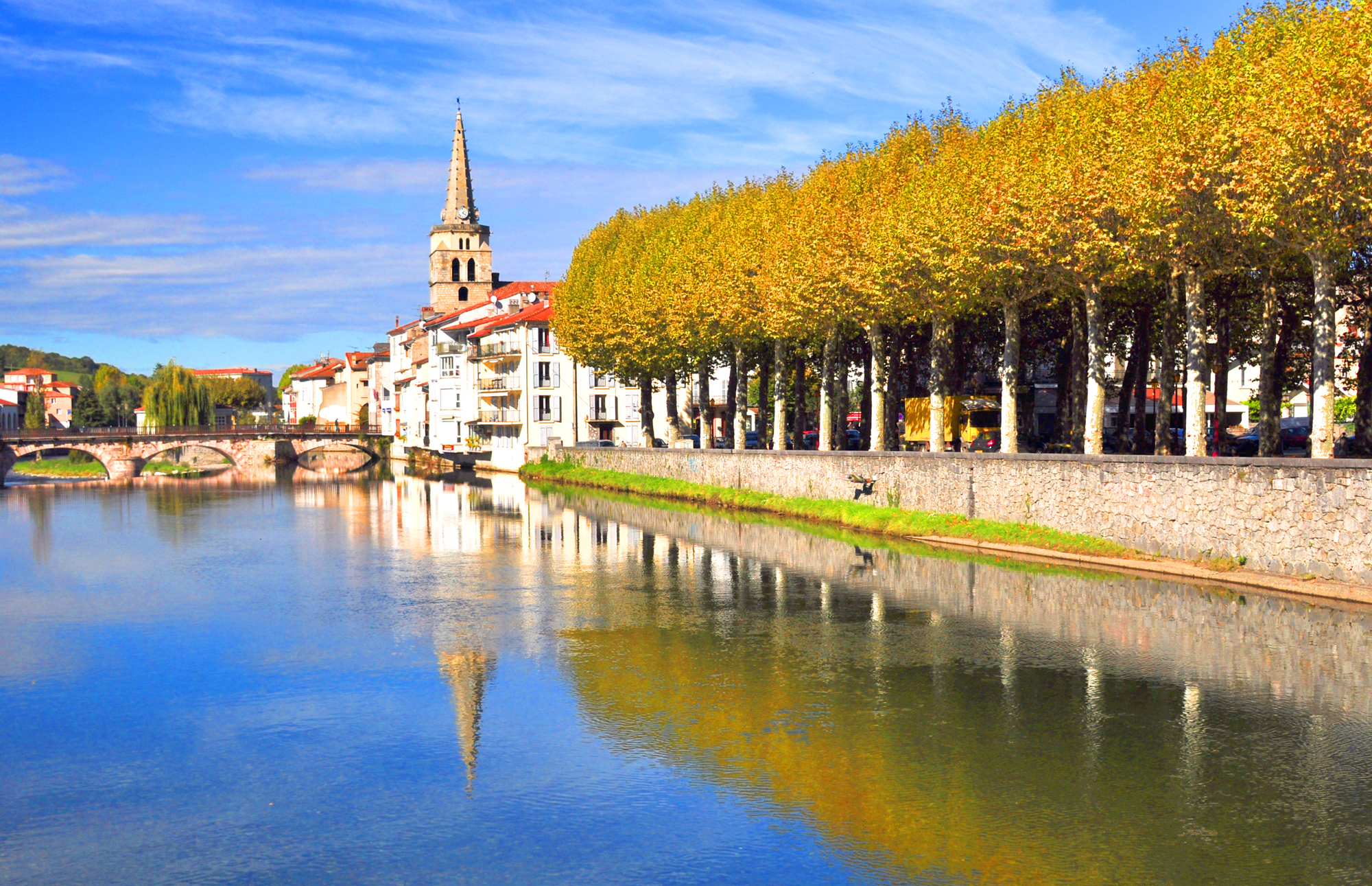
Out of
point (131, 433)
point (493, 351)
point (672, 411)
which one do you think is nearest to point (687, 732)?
point (672, 411)

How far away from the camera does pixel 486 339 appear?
128 meters

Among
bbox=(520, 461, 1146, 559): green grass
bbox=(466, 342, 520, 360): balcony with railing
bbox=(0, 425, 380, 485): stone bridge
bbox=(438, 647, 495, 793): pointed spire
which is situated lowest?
bbox=(438, 647, 495, 793): pointed spire

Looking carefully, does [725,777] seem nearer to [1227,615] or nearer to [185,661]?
[185,661]

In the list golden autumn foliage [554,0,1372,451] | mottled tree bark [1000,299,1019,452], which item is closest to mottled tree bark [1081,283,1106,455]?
golden autumn foliage [554,0,1372,451]

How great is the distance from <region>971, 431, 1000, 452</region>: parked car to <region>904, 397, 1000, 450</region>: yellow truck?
0.33 m

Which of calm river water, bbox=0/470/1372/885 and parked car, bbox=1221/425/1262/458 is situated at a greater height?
parked car, bbox=1221/425/1262/458

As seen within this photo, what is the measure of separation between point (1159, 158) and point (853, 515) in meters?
20.0

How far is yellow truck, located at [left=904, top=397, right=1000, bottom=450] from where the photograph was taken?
64125mm

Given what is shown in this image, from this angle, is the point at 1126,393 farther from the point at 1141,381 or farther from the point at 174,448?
the point at 174,448

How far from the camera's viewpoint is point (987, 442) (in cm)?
6278

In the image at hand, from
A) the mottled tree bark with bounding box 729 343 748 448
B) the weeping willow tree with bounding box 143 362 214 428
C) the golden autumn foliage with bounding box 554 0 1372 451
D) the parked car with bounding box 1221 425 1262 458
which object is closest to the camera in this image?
the golden autumn foliage with bounding box 554 0 1372 451

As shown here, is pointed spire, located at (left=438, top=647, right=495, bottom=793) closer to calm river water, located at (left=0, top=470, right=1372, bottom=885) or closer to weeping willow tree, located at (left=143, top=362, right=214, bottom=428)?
calm river water, located at (left=0, top=470, right=1372, bottom=885)

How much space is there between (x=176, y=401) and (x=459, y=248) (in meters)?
45.5

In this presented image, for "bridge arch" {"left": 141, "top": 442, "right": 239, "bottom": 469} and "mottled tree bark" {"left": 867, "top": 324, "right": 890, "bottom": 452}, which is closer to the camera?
"mottled tree bark" {"left": 867, "top": 324, "right": 890, "bottom": 452}
